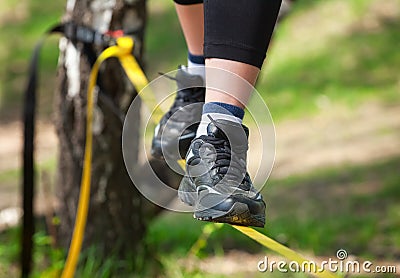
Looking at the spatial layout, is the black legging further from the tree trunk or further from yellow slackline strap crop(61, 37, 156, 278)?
the tree trunk

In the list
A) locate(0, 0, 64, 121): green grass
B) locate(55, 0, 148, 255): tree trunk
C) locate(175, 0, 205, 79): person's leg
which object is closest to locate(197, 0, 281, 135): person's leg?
locate(175, 0, 205, 79): person's leg

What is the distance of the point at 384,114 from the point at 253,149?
53.6 inches

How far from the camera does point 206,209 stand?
1.83m

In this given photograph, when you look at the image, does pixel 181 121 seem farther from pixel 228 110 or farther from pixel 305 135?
pixel 305 135

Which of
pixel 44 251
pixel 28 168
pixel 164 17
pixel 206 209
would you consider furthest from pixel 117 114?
pixel 164 17

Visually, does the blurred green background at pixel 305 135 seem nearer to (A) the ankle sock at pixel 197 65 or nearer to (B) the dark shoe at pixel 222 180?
(A) the ankle sock at pixel 197 65

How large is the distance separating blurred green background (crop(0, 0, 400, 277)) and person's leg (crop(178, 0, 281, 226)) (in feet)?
4.66

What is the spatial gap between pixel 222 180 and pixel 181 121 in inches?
20.8

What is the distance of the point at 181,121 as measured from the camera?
2.36m

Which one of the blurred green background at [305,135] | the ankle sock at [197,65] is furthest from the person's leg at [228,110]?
the blurred green background at [305,135]

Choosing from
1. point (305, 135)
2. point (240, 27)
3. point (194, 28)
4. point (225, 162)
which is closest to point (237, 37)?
point (240, 27)

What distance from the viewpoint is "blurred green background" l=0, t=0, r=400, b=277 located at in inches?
173

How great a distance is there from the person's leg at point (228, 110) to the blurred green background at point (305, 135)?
1419 millimetres

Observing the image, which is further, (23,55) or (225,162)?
(23,55)
